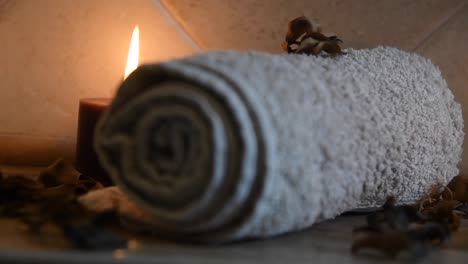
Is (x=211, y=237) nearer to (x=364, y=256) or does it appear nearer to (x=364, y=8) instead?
(x=364, y=256)

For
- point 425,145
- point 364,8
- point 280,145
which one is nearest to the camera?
point 280,145

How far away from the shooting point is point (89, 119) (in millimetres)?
543

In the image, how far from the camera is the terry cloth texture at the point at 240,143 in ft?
1.16

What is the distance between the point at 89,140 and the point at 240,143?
23 centimetres

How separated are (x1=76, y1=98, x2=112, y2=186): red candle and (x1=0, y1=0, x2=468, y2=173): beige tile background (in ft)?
0.37

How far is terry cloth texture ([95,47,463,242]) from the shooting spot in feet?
1.16

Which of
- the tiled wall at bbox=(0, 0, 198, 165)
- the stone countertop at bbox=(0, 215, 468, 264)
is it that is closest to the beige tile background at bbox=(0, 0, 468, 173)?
the tiled wall at bbox=(0, 0, 198, 165)

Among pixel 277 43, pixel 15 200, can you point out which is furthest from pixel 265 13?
pixel 15 200

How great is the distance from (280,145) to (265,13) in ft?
1.03

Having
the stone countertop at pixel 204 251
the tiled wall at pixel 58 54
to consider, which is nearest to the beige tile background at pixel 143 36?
the tiled wall at pixel 58 54

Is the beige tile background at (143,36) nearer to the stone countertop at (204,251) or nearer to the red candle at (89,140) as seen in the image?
the red candle at (89,140)

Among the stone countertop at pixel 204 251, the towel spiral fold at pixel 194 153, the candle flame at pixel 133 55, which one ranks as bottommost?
the stone countertop at pixel 204 251

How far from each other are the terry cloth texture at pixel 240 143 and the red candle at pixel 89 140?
0.50ft

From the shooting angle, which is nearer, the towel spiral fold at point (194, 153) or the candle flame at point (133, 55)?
the towel spiral fold at point (194, 153)
